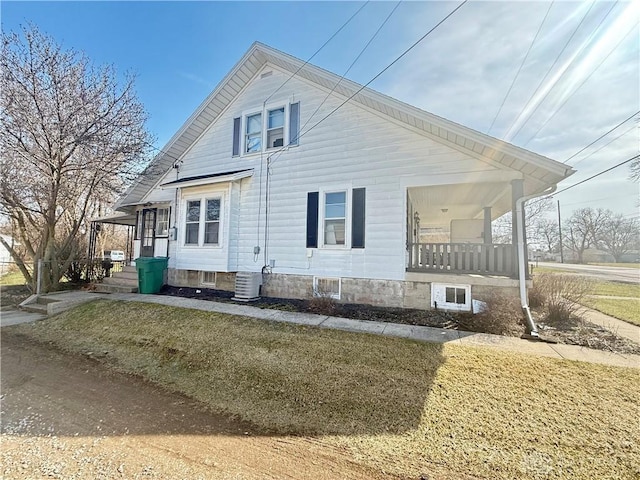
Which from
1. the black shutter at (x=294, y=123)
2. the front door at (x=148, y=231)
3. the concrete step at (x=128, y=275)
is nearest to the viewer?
the black shutter at (x=294, y=123)

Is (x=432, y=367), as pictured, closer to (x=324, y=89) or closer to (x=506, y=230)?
(x=324, y=89)

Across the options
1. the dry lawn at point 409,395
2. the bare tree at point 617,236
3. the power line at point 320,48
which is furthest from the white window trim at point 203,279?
the bare tree at point 617,236

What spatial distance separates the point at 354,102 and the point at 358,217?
3448mm

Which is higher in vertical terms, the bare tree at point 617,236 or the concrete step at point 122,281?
the bare tree at point 617,236

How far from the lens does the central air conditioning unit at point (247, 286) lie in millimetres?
8916

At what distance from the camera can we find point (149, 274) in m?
10.1

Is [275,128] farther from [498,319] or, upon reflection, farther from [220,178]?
[498,319]

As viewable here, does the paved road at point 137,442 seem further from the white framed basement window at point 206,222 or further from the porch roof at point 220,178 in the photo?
the porch roof at point 220,178

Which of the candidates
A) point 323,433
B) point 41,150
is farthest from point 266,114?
point 323,433

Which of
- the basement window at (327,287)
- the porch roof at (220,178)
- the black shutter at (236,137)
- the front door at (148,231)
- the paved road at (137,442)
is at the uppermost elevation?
the black shutter at (236,137)

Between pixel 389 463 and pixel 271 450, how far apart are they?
110cm

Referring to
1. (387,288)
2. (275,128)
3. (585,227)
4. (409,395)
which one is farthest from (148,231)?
(585,227)

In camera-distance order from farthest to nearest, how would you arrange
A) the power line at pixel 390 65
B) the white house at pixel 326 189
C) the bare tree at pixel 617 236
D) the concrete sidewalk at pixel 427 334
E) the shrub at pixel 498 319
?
the bare tree at pixel 617 236 → the white house at pixel 326 189 → the shrub at pixel 498 319 → the power line at pixel 390 65 → the concrete sidewalk at pixel 427 334

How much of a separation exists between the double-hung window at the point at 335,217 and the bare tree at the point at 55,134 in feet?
26.0
